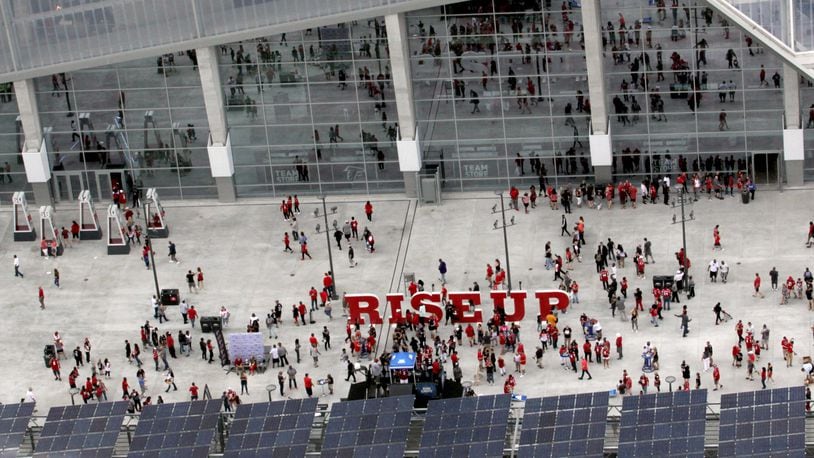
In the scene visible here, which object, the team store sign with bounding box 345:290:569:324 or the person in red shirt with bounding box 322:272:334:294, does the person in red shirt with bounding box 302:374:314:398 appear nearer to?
the team store sign with bounding box 345:290:569:324

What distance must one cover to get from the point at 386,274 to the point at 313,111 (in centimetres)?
1222

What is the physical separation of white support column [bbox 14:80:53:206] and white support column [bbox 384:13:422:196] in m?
19.3

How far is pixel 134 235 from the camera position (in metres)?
129

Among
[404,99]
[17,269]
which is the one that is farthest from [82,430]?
[404,99]

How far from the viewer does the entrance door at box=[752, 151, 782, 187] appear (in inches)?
5037

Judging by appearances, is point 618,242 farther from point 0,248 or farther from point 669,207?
point 0,248

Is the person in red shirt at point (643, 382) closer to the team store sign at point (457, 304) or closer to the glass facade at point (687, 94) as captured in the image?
the team store sign at point (457, 304)

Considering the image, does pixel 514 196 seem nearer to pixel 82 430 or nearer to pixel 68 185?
pixel 68 185

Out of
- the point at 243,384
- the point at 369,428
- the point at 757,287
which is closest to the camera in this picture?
the point at 369,428

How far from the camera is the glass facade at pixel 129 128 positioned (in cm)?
13138

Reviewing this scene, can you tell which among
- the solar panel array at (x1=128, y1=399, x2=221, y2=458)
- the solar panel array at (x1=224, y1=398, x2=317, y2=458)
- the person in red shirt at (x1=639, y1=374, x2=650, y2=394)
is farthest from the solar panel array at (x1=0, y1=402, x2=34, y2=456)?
the person in red shirt at (x1=639, y1=374, x2=650, y2=394)

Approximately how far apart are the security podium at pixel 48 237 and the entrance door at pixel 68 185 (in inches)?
161

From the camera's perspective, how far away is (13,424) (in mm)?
109312

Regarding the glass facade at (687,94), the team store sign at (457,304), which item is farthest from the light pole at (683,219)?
the team store sign at (457,304)
